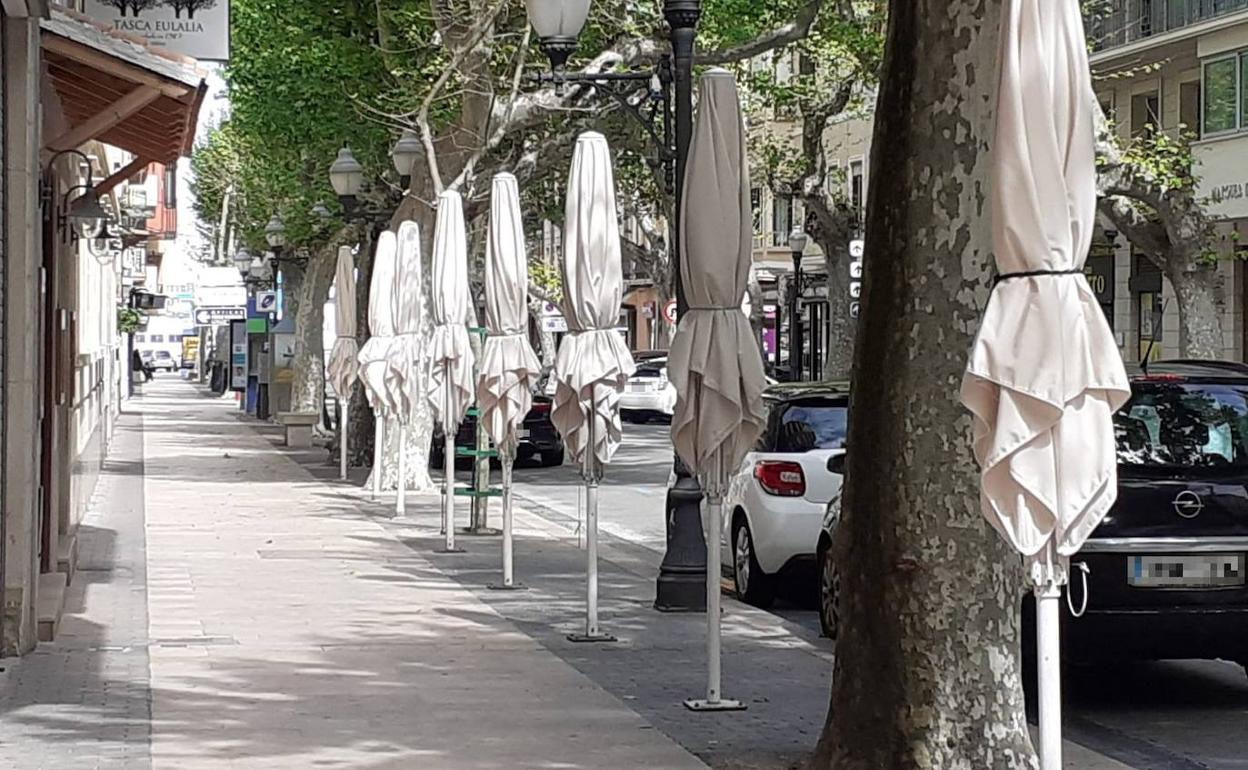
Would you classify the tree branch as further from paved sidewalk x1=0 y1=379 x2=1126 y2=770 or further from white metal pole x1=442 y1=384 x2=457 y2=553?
paved sidewalk x1=0 y1=379 x2=1126 y2=770

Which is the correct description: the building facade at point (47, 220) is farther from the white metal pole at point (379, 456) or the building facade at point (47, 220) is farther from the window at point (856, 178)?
the window at point (856, 178)

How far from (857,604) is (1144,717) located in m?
3.02

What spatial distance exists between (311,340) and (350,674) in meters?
36.3

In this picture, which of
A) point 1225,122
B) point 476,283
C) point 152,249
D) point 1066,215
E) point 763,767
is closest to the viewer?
point 1066,215

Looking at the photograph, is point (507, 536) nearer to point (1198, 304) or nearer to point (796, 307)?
point (1198, 304)

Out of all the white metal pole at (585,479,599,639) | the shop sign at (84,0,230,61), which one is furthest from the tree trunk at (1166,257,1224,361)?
the white metal pole at (585,479,599,639)

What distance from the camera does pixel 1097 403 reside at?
6.21 metres

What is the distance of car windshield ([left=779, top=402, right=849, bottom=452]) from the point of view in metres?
14.4

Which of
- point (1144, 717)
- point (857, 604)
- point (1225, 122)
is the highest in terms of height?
point (1225, 122)

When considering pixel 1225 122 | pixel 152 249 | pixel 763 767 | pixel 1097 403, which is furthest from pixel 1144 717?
pixel 152 249

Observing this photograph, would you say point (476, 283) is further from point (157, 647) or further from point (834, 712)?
point (834, 712)

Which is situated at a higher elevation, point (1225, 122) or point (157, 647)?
point (1225, 122)

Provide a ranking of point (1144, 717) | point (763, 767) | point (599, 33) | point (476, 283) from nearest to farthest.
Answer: point (763, 767) → point (1144, 717) → point (599, 33) → point (476, 283)

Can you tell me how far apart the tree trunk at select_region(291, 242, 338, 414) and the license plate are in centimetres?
3737
